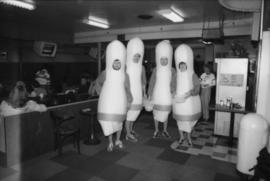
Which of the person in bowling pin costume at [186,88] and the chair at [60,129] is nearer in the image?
the chair at [60,129]

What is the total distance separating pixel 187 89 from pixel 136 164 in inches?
65.6

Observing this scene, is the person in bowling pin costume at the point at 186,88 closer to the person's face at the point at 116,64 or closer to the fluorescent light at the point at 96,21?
the person's face at the point at 116,64

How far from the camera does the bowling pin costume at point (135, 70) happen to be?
13.9 ft

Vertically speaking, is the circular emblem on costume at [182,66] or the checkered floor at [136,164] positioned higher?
the circular emblem on costume at [182,66]

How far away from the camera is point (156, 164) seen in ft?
11.3

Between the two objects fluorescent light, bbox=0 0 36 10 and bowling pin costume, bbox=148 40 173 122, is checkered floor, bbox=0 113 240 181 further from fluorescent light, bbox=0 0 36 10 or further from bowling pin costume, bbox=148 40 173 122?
fluorescent light, bbox=0 0 36 10

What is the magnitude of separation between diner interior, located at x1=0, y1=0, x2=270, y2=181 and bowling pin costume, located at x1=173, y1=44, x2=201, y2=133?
23.4 inches

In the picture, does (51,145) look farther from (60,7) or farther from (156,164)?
(60,7)

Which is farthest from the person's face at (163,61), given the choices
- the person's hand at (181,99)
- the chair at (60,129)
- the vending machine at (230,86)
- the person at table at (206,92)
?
the person at table at (206,92)

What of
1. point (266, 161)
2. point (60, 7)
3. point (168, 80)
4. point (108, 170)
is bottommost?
point (108, 170)

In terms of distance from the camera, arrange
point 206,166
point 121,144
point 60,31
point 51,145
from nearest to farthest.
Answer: point 206,166
point 51,145
point 121,144
point 60,31

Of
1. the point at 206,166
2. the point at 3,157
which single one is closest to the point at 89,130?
the point at 3,157

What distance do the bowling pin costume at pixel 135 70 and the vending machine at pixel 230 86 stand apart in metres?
1.85

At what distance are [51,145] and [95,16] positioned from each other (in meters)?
4.11
